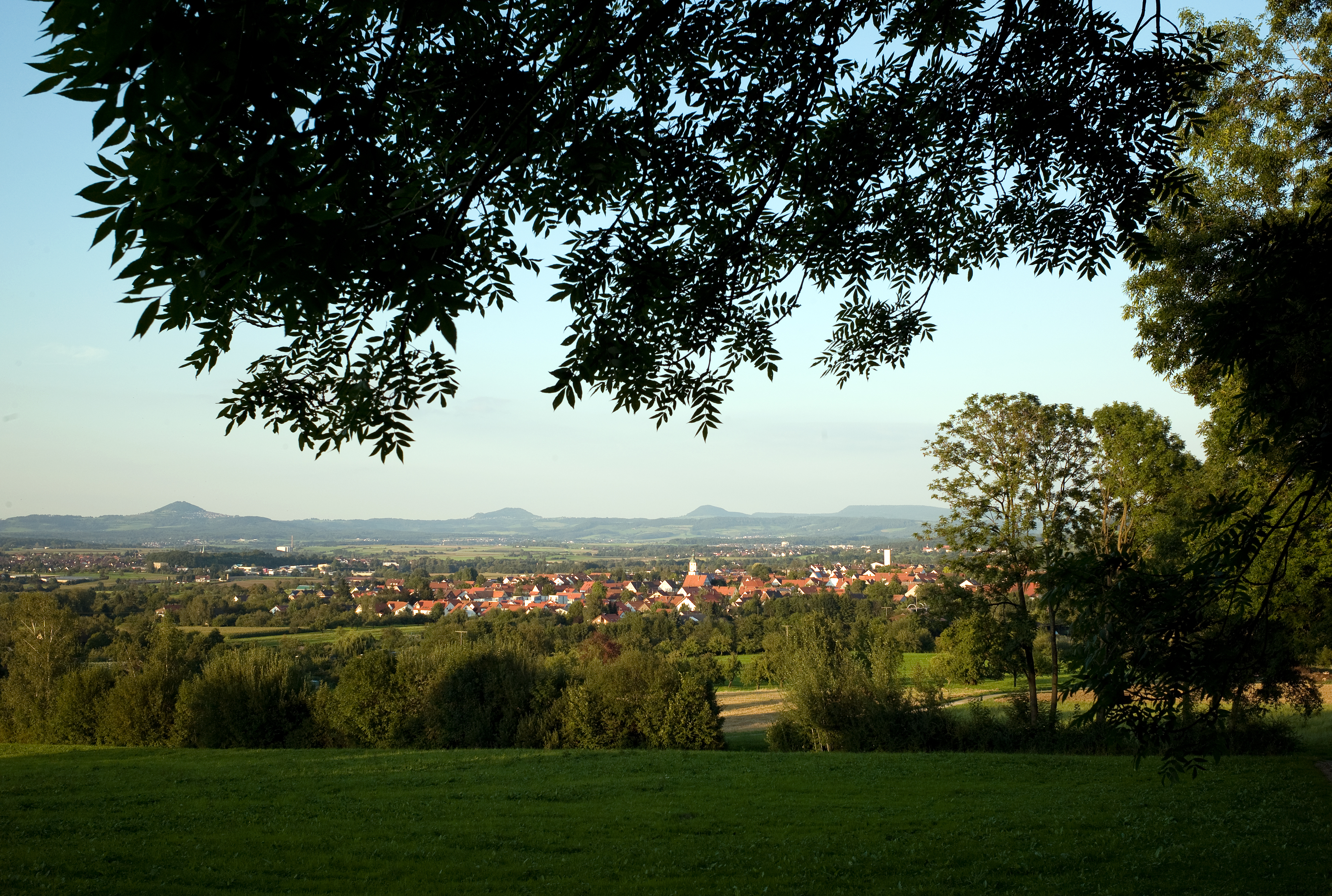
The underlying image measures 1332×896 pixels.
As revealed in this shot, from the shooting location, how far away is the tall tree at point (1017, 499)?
21.0 metres

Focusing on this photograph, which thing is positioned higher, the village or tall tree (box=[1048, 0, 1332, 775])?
tall tree (box=[1048, 0, 1332, 775])

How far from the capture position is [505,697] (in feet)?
88.4

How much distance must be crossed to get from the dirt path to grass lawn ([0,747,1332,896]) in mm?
12079

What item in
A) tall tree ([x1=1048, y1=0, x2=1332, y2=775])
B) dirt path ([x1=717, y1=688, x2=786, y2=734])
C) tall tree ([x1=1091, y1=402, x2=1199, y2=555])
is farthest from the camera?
dirt path ([x1=717, y1=688, x2=786, y2=734])

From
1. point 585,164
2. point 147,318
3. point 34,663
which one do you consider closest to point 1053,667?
point 585,164

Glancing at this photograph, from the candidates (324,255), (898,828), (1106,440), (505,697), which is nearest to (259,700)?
(505,697)

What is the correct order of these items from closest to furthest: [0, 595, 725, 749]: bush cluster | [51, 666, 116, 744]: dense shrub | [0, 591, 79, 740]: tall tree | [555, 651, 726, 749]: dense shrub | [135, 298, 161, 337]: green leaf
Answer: [135, 298, 161, 337]: green leaf, [555, 651, 726, 749]: dense shrub, [0, 595, 725, 749]: bush cluster, [51, 666, 116, 744]: dense shrub, [0, 591, 79, 740]: tall tree

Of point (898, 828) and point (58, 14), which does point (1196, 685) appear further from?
point (898, 828)

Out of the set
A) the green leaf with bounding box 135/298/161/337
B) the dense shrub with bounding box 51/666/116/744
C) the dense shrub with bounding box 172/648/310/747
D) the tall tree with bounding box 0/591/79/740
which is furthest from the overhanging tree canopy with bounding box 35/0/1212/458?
the tall tree with bounding box 0/591/79/740

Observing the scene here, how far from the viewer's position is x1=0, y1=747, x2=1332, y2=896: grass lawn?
26.6 feet

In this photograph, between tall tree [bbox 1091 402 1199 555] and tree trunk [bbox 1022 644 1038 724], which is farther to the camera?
tree trunk [bbox 1022 644 1038 724]

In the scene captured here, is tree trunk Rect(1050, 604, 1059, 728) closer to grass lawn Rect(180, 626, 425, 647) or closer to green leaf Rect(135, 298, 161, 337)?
green leaf Rect(135, 298, 161, 337)

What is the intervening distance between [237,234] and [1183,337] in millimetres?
12918

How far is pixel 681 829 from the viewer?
1090 centimetres
